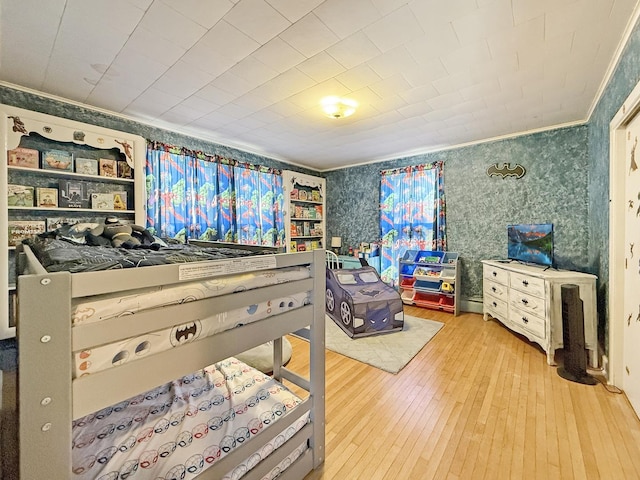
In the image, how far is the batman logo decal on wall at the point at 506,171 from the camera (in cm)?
347

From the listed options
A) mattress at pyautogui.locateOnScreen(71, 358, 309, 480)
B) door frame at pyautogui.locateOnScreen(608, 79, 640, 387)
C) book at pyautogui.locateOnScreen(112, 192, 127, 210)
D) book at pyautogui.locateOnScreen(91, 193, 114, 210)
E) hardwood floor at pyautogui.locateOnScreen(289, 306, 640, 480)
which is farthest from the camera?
book at pyautogui.locateOnScreen(112, 192, 127, 210)

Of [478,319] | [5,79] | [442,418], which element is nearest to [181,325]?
[442,418]

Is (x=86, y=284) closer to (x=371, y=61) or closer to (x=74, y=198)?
(x=371, y=61)

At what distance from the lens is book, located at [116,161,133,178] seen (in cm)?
289

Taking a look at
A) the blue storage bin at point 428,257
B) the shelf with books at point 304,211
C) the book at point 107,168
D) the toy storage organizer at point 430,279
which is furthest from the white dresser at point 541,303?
the book at point 107,168

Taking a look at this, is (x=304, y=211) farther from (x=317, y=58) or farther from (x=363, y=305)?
(x=317, y=58)

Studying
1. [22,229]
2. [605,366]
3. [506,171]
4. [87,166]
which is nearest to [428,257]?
[506,171]

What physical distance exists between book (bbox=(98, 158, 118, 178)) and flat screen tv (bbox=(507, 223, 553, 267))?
15.2 feet

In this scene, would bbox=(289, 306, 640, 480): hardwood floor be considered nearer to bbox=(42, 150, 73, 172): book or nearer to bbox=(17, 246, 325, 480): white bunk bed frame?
bbox=(17, 246, 325, 480): white bunk bed frame

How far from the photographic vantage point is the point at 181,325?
83cm

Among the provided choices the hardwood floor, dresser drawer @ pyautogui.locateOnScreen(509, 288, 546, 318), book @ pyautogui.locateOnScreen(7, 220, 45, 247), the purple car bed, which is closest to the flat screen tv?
dresser drawer @ pyautogui.locateOnScreen(509, 288, 546, 318)

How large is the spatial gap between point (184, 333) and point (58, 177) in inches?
113

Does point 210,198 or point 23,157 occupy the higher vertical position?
point 23,157

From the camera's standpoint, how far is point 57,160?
2.52 metres
